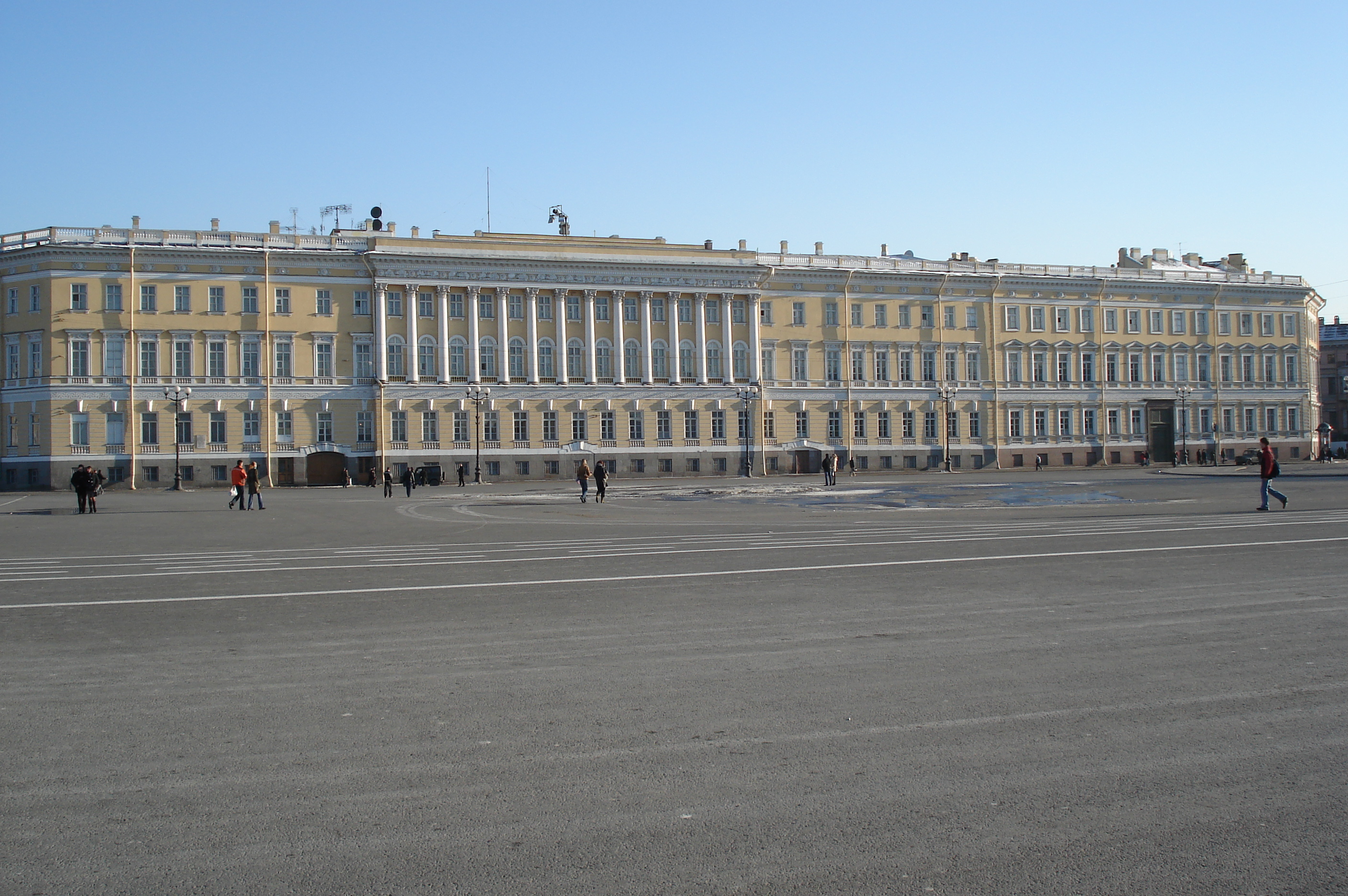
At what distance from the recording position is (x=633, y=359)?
225ft

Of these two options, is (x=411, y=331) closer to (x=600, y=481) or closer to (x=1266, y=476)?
(x=600, y=481)

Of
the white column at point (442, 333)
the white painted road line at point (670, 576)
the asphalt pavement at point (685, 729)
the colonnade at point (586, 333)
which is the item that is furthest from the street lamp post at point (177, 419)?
the white painted road line at point (670, 576)

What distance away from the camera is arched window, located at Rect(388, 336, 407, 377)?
63750mm

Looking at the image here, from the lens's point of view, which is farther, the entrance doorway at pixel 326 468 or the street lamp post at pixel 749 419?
the street lamp post at pixel 749 419

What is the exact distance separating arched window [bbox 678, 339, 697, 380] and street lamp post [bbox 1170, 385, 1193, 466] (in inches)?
1505

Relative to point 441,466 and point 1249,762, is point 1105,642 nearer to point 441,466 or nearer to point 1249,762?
point 1249,762

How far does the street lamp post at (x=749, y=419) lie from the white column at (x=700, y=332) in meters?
2.62

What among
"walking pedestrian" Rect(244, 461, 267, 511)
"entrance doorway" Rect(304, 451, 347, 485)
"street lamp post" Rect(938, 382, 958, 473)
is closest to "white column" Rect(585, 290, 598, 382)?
"entrance doorway" Rect(304, 451, 347, 485)

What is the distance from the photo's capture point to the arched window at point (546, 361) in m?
66.7

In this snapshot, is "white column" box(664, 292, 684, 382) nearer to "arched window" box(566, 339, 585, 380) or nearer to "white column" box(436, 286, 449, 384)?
"arched window" box(566, 339, 585, 380)

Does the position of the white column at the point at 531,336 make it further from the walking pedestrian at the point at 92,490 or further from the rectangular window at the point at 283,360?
the walking pedestrian at the point at 92,490

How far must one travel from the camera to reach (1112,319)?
77.8 meters

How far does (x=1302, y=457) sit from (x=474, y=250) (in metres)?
68.4

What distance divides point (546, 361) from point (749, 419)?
14.3 m
